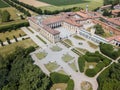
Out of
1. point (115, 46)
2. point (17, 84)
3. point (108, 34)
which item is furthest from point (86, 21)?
point (17, 84)

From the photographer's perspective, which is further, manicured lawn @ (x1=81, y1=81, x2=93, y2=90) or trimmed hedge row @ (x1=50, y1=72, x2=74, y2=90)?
trimmed hedge row @ (x1=50, y1=72, x2=74, y2=90)

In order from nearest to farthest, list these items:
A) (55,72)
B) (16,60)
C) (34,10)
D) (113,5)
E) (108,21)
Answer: (55,72) → (16,60) → (108,21) → (34,10) → (113,5)

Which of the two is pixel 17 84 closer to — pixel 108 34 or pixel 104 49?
pixel 104 49

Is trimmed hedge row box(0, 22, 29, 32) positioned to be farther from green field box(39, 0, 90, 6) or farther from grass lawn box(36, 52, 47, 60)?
green field box(39, 0, 90, 6)

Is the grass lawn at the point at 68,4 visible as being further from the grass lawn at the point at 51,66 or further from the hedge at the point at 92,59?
the hedge at the point at 92,59

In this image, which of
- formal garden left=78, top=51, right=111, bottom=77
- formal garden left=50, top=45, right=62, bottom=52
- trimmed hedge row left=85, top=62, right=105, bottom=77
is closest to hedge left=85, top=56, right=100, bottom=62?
formal garden left=78, top=51, right=111, bottom=77

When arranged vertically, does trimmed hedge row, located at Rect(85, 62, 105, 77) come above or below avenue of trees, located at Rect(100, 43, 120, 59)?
below

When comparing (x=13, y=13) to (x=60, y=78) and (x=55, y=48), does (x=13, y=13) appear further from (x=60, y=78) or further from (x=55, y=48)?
(x=60, y=78)
